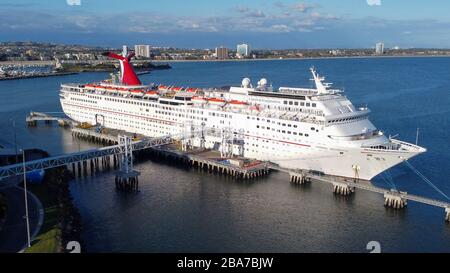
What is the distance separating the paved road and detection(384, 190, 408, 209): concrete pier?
19.9 metres

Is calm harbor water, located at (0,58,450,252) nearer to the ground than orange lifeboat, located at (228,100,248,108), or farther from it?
nearer to the ground

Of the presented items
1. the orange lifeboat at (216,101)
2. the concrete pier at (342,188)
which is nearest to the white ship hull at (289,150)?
the orange lifeboat at (216,101)

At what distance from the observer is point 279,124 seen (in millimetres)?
32906

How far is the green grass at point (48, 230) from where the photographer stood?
61.0 feet

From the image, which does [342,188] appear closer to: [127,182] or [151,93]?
[127,182]

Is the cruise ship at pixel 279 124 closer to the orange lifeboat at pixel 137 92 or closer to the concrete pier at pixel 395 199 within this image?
the orange lifeboat at pixel 137 92

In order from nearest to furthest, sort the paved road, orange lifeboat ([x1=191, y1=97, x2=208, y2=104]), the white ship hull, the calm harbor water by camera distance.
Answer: the paved road, the calm harbor water, the white ship hull, orange lifeboat ([x1=191, y1=97, x2=208, y2=104])

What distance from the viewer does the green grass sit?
61.0 ft

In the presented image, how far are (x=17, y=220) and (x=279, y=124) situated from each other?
756 inches

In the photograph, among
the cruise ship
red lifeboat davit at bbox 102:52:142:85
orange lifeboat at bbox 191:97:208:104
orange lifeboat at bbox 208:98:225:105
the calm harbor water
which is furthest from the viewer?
red lifeboat davit at bbox 102:52:142:85

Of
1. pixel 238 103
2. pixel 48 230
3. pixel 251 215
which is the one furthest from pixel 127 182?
pixel 238 103

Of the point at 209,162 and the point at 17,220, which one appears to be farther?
the point at 209,162

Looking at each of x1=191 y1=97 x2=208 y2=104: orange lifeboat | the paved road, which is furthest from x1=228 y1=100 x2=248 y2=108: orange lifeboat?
the paved road

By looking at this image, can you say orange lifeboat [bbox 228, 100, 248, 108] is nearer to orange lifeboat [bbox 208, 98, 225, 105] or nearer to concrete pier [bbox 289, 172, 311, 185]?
orange lifeboat [bbox 208, 98, 225, 105]
